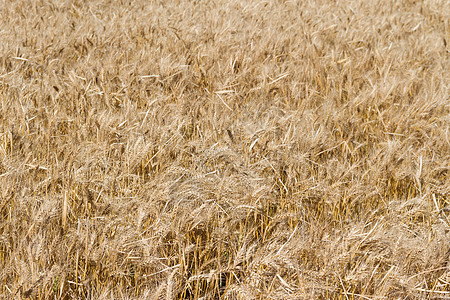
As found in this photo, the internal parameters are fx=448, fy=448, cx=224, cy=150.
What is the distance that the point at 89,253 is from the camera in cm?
104

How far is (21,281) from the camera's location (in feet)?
2.93

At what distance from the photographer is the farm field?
1.08 metres

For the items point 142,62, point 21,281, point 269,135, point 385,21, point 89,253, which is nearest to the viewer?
point 21,281

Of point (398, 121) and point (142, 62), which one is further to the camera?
point (142, 62)

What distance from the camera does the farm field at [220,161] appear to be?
1.08m

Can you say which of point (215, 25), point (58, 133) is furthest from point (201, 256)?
point (215, 25)

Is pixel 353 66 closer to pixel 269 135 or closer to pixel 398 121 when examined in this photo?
pixel 398 121

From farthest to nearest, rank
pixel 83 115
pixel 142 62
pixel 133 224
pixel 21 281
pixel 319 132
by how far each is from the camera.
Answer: pixel 142 62 → pixel 83 115 → pixel 319 132 → pixel 133 224 → pixel 21 281

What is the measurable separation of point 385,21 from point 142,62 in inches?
93.9

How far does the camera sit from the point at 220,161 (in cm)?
162

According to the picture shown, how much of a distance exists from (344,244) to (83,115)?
1244 millimetres

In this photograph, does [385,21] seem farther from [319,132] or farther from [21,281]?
[21,281]

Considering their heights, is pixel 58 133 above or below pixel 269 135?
below

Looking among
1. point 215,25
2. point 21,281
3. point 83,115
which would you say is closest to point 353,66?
point 215,25
